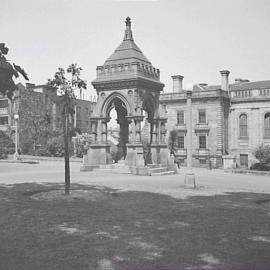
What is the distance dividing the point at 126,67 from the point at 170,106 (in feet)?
96.5

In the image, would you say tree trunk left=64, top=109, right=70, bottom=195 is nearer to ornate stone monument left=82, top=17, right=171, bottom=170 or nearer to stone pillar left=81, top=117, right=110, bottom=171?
ornate stone monument left=82, top=17, right=171, bottom=170

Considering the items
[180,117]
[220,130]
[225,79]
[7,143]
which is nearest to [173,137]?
[180,117]

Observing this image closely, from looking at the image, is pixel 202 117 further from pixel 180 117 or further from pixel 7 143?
pixel 7 143

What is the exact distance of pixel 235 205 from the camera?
12.8 meters

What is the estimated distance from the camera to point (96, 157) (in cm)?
2703

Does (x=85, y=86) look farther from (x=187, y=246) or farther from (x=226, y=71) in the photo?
(x=226, y=71)

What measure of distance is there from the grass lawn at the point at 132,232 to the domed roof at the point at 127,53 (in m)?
13.8

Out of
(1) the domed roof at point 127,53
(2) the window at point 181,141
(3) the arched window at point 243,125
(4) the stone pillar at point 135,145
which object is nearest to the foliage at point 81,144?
(2) the window at point 181,141

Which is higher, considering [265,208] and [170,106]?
[170,106]

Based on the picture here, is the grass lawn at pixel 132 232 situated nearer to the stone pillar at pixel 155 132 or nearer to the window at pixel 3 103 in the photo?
the stone pillar at pixel 155 132

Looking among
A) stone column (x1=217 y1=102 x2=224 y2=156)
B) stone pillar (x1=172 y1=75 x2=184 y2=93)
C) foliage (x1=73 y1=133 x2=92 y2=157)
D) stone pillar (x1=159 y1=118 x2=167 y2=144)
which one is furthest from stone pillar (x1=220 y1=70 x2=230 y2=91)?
stone pillar (x1=159 y1=118 x2=167 y2=144)

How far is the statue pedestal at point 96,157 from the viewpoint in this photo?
26.8 meters

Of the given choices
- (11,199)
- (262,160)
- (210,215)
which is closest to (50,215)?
(11,199)

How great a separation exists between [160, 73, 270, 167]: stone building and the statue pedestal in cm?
2405
